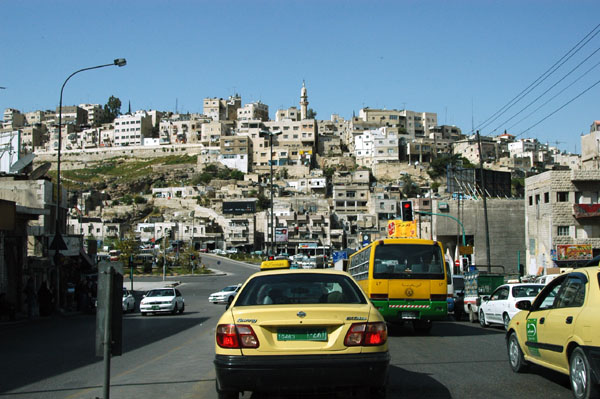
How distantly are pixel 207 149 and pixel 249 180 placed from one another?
822 inches

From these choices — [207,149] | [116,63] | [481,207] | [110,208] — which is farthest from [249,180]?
[116,63]

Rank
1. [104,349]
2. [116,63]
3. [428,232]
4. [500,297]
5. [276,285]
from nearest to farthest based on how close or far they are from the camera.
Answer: [104,349] < [276,285] < [500,297] < [116,63] < [428,232]

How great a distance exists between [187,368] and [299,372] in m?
5.74

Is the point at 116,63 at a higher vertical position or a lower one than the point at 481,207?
higher

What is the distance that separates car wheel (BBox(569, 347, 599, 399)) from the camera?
7376mm

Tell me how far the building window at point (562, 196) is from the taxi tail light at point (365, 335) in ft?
143

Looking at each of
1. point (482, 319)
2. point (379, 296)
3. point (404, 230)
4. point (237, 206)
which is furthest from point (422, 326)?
point (237, 206)

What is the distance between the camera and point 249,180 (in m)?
152

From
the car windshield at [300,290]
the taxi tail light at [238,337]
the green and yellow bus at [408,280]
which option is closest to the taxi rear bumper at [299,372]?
the taxi tail light at [238,337]

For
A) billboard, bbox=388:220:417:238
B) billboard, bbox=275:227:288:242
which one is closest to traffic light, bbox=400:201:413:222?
billboard, bbox=388:220:417:238

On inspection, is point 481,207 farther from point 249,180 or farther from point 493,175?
point 249,180

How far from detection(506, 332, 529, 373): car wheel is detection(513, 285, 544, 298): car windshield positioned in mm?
8453

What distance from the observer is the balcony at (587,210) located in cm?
4531

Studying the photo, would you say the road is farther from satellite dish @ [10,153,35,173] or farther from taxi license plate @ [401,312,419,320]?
satellite dish @ [10,153,35,173]
